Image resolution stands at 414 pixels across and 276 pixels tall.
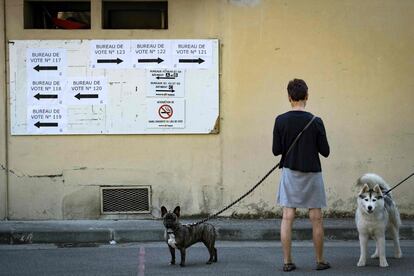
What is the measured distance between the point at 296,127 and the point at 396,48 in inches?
151

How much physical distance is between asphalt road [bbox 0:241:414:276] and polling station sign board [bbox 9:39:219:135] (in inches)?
73.2

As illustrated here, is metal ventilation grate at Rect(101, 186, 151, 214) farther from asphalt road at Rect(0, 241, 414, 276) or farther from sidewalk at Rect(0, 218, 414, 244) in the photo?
asphalt road at Rect(0, 241, 414, 276)

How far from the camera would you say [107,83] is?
1075 centimetres

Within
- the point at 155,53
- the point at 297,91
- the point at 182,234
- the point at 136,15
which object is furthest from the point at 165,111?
the point at 297,91

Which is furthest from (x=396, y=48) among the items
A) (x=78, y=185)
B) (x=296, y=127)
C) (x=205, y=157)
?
(x=78, y=185)

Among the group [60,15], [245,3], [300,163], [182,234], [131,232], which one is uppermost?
[245,3]

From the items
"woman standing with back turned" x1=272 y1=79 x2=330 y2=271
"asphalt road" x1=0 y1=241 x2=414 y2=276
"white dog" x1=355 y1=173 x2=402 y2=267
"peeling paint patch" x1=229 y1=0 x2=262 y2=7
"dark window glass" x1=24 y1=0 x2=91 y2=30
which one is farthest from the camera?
"dark window glass" x1=24 y1=0 x2=91 y2=30

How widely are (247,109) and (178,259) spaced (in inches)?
114

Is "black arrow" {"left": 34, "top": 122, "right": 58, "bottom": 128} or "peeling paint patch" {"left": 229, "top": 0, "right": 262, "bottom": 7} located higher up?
"peeling paint patch" {"left": 229, "top": 0, "right": 262, "bottom": 7}

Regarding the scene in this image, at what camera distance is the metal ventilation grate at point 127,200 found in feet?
35.7

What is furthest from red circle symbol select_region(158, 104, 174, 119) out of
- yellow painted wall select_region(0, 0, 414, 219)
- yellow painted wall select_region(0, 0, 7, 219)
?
yellow painted wall select_region(0, 0, 7, 219)

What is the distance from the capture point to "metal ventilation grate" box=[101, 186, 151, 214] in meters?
10.9

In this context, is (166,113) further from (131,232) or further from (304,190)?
(304,190)

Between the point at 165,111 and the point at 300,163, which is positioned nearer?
the point at 300,163
